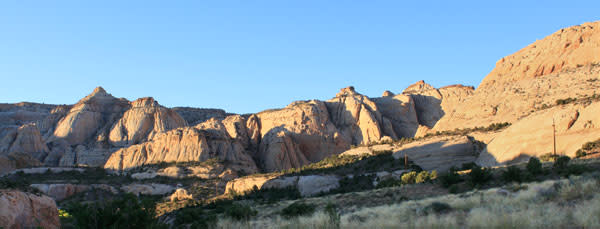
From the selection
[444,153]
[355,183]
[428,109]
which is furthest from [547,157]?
[428,109]

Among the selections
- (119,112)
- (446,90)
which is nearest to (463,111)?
(446,90)

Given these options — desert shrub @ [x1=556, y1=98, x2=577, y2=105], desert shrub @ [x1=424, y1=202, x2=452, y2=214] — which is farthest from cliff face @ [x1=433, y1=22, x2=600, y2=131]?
desert shrub @ [x1=424, y1=202, x2=452, y2=214]

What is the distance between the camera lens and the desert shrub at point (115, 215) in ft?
45.4

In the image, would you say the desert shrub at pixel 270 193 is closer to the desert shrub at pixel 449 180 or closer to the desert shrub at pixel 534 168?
the desert shrub at pixel 449 180

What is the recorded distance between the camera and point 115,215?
14.1m

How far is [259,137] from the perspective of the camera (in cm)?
8650

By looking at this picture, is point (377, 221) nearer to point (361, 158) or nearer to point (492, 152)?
point (492, 152)

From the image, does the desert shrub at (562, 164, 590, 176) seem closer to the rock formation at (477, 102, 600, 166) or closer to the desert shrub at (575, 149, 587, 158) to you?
the desert shrub at (575, 149, 587, 158)

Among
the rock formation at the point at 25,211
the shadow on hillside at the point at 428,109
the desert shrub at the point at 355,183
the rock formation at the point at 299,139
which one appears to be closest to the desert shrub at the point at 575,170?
the desert shrub at the point at 355,183

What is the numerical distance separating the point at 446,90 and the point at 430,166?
1902 inches

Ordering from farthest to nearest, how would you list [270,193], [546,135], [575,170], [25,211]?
[270,193] → [546,135] → [575,170] → [25,211]

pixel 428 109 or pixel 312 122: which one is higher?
pixel 428 109

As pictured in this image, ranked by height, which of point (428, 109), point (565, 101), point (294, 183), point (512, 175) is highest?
point (428, 109)

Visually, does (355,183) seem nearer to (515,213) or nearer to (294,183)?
(294,183)
